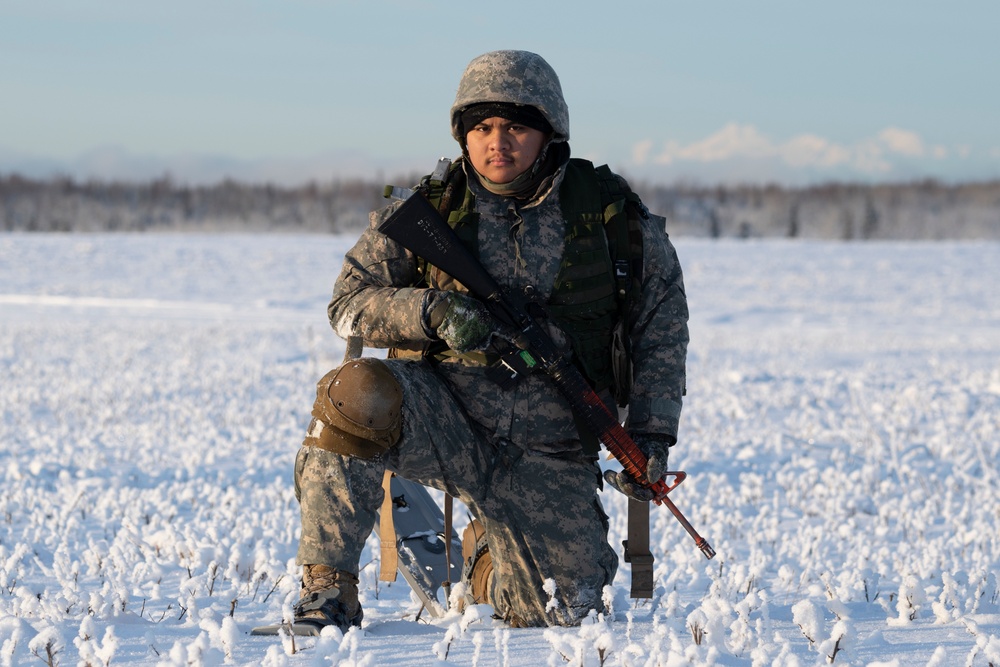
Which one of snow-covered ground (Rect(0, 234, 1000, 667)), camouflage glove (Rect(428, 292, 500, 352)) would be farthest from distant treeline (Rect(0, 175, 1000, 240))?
camouflage glove (Rect(428, 292, 500, 352))

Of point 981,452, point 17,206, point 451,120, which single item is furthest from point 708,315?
point 17,206

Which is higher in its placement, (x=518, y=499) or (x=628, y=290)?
(x=628, y=290)

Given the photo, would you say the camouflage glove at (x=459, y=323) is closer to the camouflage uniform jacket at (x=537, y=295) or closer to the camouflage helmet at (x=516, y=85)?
the camouflage uniform jacket at (x=537, y=295)

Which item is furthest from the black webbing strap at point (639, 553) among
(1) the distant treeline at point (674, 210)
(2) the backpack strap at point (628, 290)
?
(1) the distant treeline at point (674, 210)

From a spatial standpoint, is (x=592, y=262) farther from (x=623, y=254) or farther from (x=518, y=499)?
(x=518, y=499)

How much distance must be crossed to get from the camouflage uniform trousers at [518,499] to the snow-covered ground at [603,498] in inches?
8.0

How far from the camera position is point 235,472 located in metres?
7.89

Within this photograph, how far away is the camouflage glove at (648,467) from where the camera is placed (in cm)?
403

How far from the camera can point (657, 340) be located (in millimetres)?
4250

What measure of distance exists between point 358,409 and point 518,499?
87 cm

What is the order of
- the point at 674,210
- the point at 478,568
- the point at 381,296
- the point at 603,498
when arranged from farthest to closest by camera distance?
the point at 674,210
the point at 603,498
the point at 478,568
the point at 381,296

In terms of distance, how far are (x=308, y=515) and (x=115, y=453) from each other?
17.7ft

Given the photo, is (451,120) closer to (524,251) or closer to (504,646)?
(524,251)

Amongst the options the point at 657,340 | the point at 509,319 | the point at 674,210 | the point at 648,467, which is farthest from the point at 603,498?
the point at 674,210
